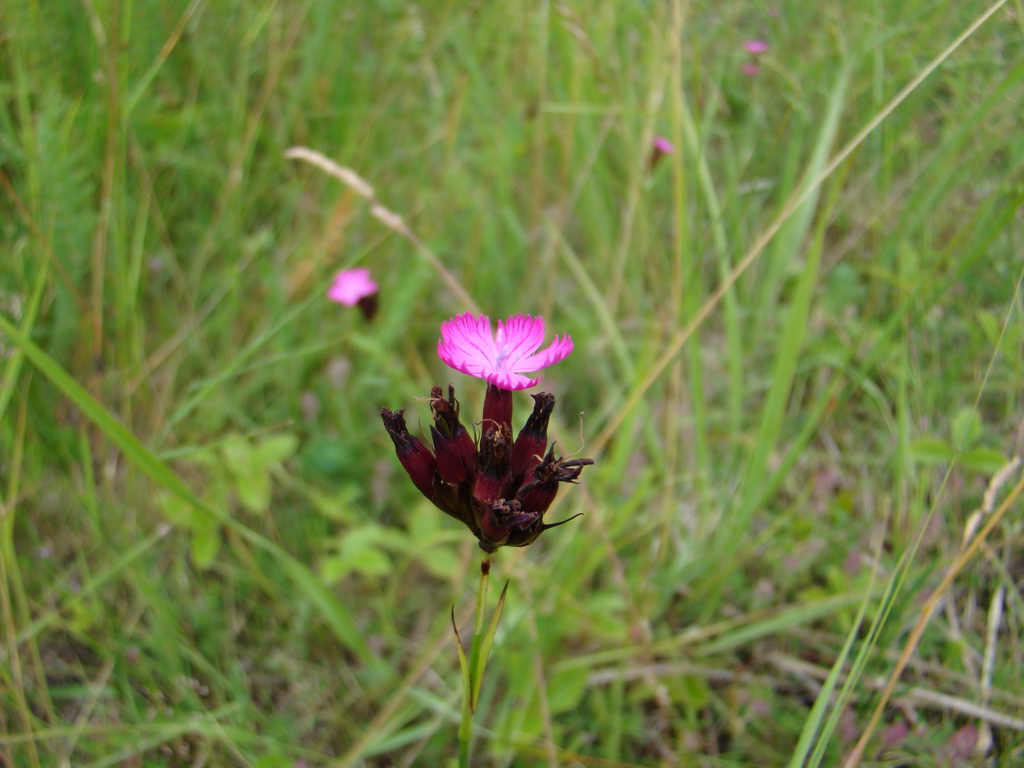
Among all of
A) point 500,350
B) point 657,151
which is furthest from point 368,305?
point 500,350

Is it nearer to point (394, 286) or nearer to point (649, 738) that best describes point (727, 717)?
point (649, 738)

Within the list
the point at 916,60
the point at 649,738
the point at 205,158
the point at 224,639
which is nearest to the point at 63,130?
the point at 205,158

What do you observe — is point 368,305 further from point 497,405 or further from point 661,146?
point 497,405

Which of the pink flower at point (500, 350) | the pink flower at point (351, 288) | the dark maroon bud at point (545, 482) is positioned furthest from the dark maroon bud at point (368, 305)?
the dark maroon bud at point (545, 482)

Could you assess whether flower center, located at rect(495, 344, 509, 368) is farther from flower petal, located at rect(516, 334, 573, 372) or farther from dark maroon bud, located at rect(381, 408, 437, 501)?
dark maroon bud, located at rect(381, 408, 437, 501)

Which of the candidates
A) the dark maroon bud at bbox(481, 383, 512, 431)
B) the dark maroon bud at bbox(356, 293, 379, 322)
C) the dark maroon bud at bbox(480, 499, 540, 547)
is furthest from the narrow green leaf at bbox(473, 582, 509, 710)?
the dark maroon bud at bbox(356, 293, 379, 322)

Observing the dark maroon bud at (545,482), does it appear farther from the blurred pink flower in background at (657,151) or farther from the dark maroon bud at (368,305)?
the blurred pink flower in background at (657,151)

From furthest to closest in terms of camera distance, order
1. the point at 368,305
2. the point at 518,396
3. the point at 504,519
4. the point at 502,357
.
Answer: the point at 518,396, the point at 368,305, the point at 502,357, the point at 504,519

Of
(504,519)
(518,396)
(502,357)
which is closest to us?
(504,519)
